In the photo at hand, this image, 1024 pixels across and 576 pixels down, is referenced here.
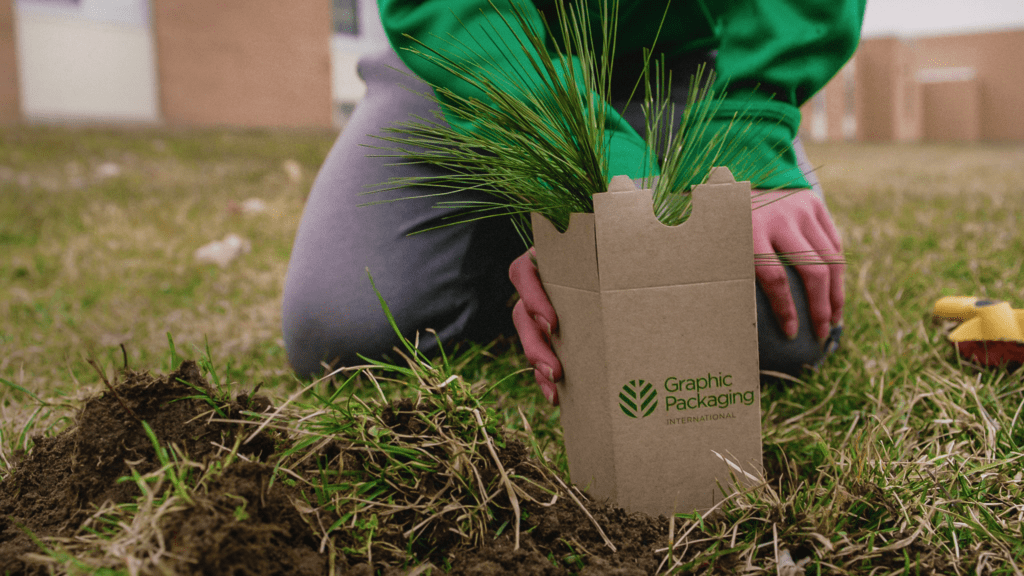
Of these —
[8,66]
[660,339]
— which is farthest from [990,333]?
[8,66]

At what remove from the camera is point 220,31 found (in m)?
8.91

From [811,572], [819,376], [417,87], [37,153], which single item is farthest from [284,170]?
[811,572]

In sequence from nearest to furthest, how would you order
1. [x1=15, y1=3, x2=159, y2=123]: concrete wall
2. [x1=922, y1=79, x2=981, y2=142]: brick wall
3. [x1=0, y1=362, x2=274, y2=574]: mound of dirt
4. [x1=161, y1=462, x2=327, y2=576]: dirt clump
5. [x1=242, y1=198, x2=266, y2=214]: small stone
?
[x1=161, y1=462, x2=327, y2=576]: dirt clump → [x1=0, y1=362, x2=274, y2=574]: mound of dirt → [x1=242, y1=198, x2=266, y2=214]: small stone → [x1=15, y1=3, x2=159, y2=123]: concrete wall → [x1=922, y1=79, x2=981, y2=142]: brick wall

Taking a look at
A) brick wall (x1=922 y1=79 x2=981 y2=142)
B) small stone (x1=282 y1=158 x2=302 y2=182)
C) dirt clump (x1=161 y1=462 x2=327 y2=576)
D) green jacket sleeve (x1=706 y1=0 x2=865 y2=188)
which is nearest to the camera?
dirt clump (x1=161 y1=462 x2=327 y2=576)

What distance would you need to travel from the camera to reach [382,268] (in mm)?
1557

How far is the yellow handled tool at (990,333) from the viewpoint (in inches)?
44.9

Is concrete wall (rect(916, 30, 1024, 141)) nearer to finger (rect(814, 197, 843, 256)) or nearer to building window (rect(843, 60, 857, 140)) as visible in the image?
building window (rect(843, 60, 857, 140))

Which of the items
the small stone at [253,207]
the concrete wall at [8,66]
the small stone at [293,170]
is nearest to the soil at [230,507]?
the small stone at [253,207]

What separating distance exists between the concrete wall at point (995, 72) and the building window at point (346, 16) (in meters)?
20.3

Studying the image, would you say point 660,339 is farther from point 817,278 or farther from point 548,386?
point 817,278

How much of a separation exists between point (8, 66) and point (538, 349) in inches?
353

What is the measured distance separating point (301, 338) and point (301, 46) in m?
8.80

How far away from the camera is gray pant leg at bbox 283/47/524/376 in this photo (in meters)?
1.52

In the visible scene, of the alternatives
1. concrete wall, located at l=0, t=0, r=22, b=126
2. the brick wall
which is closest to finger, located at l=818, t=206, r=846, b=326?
concrete wall, located at l=0, t=0, r=22, b=126
